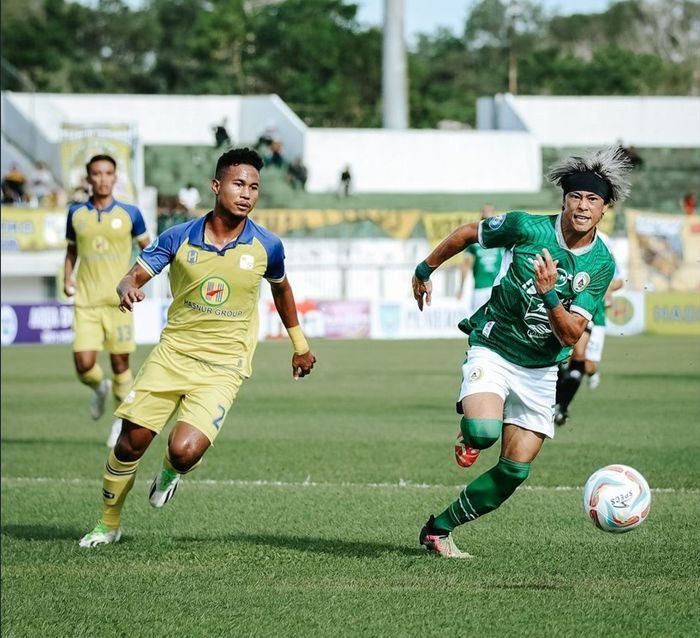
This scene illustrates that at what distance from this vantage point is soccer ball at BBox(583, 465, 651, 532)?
6.69 m

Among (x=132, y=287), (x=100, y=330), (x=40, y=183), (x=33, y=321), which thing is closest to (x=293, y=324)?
(x=132, y=287)

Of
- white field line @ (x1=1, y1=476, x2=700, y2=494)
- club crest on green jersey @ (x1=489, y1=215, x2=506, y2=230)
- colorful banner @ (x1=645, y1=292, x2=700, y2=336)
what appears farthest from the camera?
colorful banner @ (x1=645, y1=292, x2=700, y2=336)

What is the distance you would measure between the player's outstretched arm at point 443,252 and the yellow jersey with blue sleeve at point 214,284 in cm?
95

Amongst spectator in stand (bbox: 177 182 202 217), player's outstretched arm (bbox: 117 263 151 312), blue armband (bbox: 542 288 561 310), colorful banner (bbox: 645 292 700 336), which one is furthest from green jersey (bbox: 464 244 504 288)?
spectator in stand (bbox: 177 182 202 217)

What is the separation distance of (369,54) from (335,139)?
75.9ft

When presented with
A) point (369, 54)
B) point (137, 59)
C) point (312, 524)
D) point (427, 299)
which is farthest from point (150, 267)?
point (137, 59)

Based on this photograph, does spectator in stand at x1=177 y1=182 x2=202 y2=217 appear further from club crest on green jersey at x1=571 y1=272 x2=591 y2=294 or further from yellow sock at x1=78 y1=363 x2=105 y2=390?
club crest on green jersey at x1=571 y1=272 x2=591 y2=294

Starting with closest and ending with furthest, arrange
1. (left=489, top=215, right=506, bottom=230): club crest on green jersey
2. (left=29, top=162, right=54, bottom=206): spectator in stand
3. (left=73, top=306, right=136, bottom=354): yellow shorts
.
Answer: (left=489, top=215, right=506, bottom=230): club crest on green jersey < (left=73, top=306, right=136, bottom=354): yellow shorts < (left=29, top=162, right=54, bottom=206): spectator in stand

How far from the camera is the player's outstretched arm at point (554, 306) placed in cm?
653

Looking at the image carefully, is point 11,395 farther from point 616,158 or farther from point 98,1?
point 98,1

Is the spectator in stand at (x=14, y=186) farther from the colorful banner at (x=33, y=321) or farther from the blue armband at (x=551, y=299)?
the blue armband at (x=551, y=299)

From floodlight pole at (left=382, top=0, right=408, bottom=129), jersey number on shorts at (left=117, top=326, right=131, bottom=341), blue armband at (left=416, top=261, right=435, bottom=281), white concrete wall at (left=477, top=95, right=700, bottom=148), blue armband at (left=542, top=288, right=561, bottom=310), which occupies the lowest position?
jersey number on shorts at (left=117, top=326, right=131, bottom=341)

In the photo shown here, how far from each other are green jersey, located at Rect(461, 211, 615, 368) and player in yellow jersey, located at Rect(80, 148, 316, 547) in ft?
4.44

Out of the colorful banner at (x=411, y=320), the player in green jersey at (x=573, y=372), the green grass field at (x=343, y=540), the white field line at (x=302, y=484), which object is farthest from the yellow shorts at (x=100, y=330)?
the colorful banner at (x=411, y=320)
